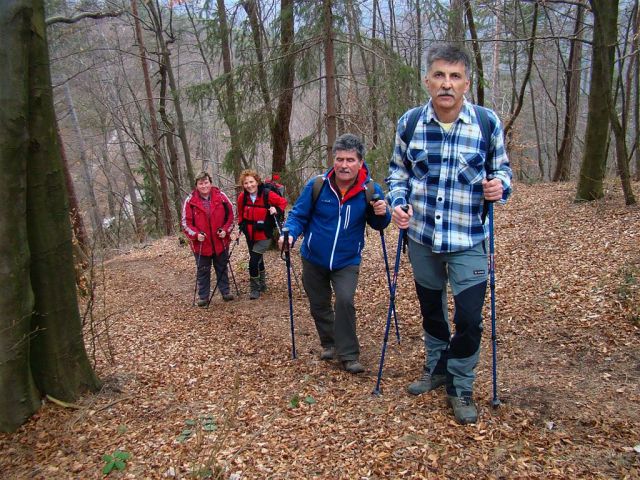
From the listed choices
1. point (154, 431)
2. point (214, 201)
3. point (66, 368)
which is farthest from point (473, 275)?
point (214, 201)

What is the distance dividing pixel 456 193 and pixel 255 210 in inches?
176

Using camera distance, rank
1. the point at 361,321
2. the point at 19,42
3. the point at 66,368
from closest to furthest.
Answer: the point at 19,42
the point at 66,368
the point at 361,321

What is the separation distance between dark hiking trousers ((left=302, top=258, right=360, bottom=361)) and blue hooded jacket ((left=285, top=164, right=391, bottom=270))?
0.38 ft

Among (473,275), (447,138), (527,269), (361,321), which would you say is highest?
(447,138)

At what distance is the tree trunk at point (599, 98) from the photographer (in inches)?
301

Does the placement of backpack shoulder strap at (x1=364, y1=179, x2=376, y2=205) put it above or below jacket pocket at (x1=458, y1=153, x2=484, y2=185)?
below

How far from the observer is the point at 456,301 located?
3.35 meters

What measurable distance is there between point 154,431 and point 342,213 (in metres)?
2.35

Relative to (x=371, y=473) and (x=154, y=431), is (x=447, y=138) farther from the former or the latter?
(x=154, y=431)

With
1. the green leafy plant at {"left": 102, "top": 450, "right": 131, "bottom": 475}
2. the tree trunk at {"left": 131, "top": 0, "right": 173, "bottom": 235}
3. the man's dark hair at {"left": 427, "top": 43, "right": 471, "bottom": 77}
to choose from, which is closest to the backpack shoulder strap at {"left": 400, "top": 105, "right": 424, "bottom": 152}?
the man's dark hair at {"left": 427, "top": 43, "right": 471, "bottom": 77}

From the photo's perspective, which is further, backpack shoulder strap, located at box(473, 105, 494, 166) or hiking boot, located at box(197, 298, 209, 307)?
hiking boot, located at box(197, 298, 209, 307)

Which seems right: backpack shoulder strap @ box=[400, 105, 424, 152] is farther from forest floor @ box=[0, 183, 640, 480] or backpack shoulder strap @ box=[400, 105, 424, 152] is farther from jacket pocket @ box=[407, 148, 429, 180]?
forest floor @ box=[0, 183, 640, 480]

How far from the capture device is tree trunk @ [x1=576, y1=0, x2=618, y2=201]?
25.1ft

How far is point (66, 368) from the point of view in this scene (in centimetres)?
367
